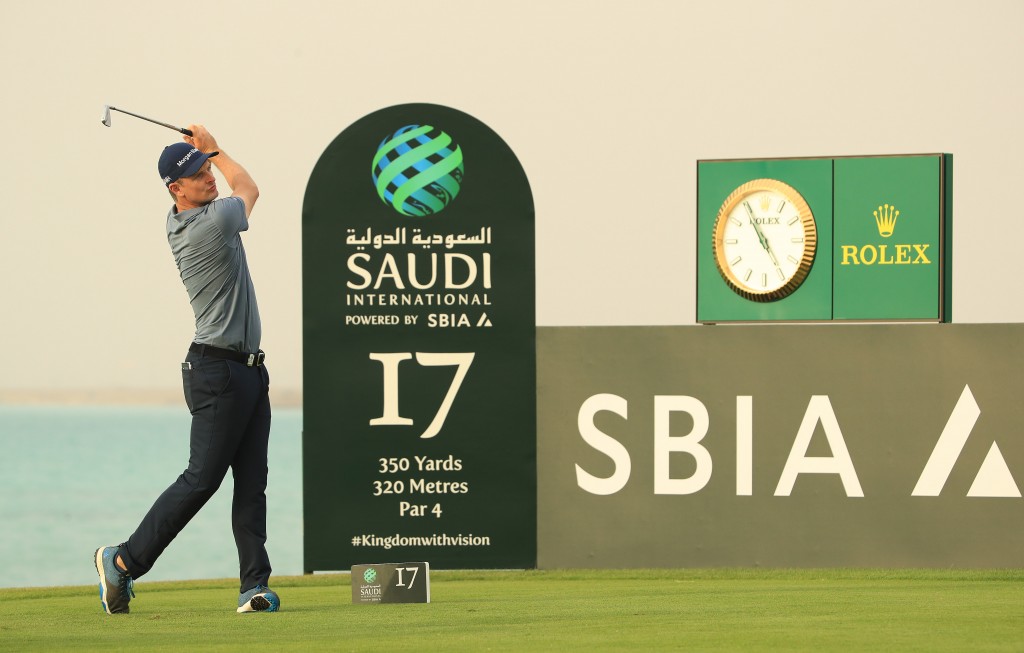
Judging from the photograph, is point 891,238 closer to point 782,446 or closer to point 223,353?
point 782,446

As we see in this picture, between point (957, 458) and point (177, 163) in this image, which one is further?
point (957, 458)

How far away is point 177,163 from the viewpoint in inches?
219

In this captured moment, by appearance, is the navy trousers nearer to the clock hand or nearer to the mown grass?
the mown grass

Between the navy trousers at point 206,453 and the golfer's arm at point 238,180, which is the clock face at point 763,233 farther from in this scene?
the navy trousers at point 206,453

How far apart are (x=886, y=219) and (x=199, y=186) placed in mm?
4118

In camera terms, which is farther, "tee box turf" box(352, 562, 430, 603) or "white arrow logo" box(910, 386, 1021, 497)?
"white arrow logo" box(910, 386, 1021, 497)

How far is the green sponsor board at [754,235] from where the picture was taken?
26.5 ft

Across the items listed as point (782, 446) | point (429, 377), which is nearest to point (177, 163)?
point (429, 377)

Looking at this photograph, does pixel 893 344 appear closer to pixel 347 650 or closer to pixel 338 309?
pixel 338 309

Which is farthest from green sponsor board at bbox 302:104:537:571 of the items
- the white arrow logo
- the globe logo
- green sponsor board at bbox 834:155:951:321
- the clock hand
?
the white arrow logo

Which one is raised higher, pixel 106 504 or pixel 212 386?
pixel 212 386

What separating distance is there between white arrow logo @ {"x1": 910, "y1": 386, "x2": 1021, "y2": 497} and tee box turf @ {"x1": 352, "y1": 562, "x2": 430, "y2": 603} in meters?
3.08

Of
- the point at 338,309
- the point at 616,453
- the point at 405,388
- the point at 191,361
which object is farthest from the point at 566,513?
the point at 191,361

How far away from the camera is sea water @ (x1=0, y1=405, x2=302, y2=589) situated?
1417 inches
